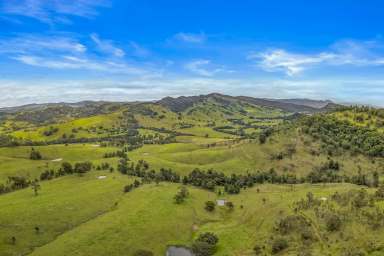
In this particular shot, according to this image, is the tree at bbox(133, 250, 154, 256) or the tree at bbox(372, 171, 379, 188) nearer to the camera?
the tree at bbox(133, 250, 154, 256)

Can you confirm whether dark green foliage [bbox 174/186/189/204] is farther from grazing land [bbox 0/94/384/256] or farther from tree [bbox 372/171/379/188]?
tree [bbox 372/171/379/188]

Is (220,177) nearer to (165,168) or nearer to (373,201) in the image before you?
(165,168)

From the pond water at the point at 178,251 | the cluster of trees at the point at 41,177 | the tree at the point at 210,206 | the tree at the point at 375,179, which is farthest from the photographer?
the cluster of trees at the point at 41,177

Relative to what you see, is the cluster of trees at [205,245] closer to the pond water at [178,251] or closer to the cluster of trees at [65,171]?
the pond water at [178,251]

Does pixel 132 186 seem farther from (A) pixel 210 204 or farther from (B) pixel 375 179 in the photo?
(B) pixel 375 179

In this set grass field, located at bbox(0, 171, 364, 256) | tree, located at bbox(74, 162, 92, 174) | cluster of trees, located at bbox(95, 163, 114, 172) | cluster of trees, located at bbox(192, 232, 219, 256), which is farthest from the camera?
cluster of trees, located at bbox(95, 163, 114, 172)

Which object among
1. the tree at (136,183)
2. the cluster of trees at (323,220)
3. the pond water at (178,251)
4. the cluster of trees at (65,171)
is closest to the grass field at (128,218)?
the pond water at (178,251)

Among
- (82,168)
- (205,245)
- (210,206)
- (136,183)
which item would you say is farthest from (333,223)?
(82,168)

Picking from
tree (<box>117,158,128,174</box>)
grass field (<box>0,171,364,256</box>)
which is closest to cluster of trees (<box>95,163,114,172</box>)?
tree (<box>117,158,128,174</box>)
